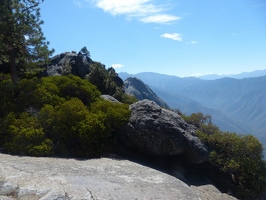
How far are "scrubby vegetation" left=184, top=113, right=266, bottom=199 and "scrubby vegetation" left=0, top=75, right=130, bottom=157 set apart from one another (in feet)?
23.0

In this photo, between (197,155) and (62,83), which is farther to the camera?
(62,83)

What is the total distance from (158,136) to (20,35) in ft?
40.6

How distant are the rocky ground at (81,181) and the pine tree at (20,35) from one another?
32.3ft

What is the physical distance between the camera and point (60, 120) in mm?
16938

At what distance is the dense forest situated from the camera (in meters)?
16.1

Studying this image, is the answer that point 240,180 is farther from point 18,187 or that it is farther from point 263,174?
point 18,187

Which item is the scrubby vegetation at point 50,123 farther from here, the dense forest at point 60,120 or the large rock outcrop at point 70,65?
the large rock outcrop at point 70,65

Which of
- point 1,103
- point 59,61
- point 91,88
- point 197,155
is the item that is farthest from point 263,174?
point 59,61

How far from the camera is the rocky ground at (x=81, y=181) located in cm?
951

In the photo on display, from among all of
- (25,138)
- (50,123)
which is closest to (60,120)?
(50,123)

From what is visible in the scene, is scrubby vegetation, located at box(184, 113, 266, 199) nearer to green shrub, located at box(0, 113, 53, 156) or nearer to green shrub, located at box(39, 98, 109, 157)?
green shrub, located at box(39, 98, 109, 157)

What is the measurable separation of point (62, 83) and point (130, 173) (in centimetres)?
1094

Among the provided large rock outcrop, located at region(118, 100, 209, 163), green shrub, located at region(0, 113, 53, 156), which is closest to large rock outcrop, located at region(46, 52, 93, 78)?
green shrub, located at region(0, 113, 53, 156)

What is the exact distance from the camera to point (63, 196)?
9211mm
